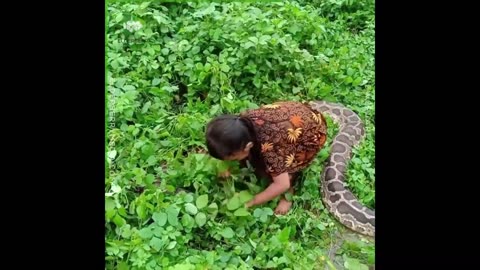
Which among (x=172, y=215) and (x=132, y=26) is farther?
(x=132, y=26)

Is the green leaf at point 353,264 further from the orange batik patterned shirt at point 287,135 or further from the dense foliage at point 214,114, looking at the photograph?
the orange batik patterned shirt at point 287,135

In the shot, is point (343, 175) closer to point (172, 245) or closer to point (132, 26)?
point (172, 245)

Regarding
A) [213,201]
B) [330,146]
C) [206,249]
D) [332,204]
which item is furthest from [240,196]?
[330,146]

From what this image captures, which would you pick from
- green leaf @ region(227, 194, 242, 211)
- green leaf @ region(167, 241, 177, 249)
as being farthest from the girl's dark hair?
green leaf @ region(167, 241, 177, 249)

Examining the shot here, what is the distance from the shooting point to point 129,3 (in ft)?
12.9

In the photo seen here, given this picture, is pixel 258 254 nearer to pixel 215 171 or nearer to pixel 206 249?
pixel 206 249

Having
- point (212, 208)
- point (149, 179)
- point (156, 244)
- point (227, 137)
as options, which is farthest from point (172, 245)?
point (227, 137)

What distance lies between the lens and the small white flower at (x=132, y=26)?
391 centimetres

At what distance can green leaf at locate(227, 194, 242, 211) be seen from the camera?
302 cm

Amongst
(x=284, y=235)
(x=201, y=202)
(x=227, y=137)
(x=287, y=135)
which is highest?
(x=227, y=137)

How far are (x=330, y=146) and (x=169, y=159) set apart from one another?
3.16ft

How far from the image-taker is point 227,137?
9.53 feet

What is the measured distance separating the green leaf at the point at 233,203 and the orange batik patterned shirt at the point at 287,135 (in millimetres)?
214

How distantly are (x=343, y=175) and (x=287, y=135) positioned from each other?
53cm
